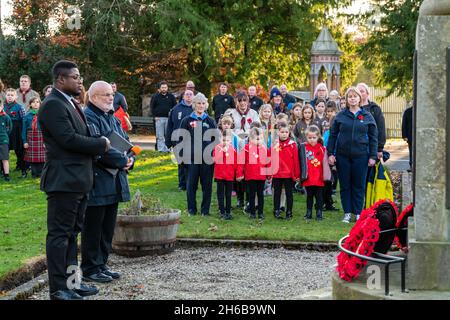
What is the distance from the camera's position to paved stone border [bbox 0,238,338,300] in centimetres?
805

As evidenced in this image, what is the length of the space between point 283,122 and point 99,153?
5.92m

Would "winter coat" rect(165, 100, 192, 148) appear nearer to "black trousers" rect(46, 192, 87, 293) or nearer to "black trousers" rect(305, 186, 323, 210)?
"black trousers" rect(305, 186, 323, 210)

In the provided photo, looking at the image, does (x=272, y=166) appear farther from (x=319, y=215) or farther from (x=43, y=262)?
(x=43, y=262)

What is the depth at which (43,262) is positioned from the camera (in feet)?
30.3

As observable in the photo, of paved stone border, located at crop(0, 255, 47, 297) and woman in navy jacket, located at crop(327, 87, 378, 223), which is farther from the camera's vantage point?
woman in navy jacket, located at crop(327, 87, 378, 223)

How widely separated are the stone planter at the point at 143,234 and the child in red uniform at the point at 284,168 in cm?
326

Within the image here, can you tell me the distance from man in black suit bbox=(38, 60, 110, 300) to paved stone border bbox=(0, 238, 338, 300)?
58 cm

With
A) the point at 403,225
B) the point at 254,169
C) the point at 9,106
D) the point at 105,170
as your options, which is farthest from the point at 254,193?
the point at 9,106

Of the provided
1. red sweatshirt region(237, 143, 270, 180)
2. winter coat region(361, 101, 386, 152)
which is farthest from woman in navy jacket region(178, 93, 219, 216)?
winter coat region(361, 101, 386, 152)

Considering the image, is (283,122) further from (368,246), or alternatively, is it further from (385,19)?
(385,19)

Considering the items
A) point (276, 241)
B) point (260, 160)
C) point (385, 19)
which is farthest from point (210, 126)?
point (385, 19)

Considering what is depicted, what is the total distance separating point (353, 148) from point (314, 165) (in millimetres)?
927

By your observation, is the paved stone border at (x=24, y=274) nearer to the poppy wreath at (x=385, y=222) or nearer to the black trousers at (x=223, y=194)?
the poppy wreath at (x=385, y=222)

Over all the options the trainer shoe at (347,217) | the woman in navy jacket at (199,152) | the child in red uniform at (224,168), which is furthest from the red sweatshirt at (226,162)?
the trainer shoe at (347,217)
